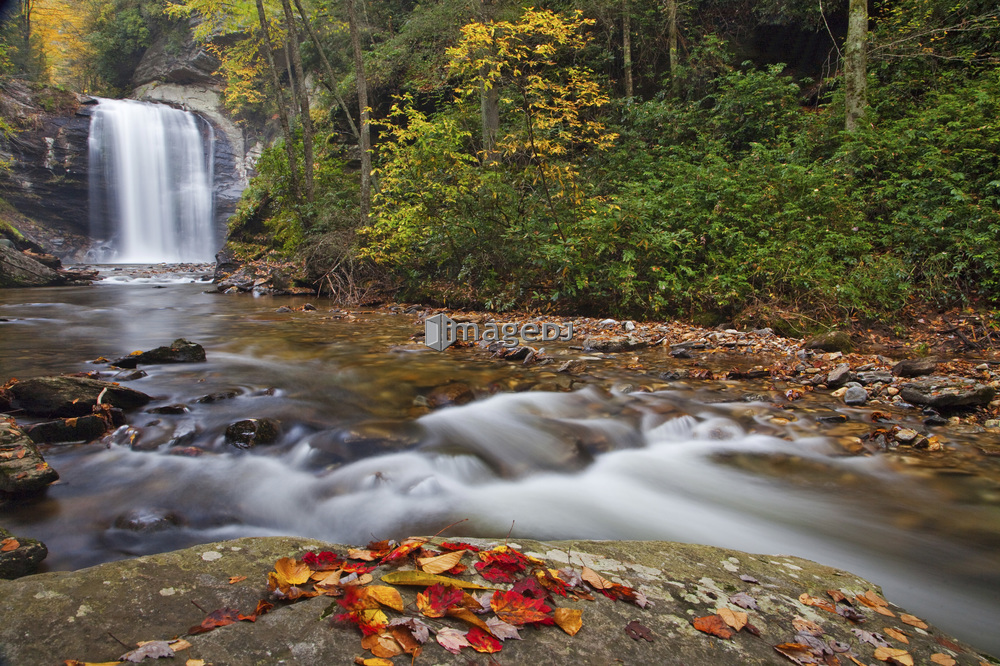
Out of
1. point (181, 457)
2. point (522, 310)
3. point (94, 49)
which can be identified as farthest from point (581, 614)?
point (94, 49)

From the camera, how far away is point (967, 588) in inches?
98.5

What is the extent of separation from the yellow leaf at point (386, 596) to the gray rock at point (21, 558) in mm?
1788

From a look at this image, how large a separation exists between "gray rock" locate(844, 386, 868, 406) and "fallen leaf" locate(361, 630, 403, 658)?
16.0ft

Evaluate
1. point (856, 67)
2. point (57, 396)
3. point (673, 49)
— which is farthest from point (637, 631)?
point (673, 49)

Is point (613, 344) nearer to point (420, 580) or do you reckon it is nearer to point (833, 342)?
point (833, 342)

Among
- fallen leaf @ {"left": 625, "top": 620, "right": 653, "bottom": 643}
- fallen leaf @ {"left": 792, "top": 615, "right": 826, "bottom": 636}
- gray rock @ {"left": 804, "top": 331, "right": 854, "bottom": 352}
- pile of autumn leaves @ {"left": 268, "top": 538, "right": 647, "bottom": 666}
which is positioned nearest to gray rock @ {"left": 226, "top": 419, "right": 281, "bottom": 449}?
pile of autumn leaves @ {"left": 268, "top": 538, "right": 647, "bottom": 666}

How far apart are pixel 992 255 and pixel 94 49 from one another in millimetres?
51972

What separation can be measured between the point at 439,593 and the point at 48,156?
121 feet

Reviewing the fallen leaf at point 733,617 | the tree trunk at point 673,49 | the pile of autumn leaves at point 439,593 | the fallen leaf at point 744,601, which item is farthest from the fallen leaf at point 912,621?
the tree trunk at point 673,49

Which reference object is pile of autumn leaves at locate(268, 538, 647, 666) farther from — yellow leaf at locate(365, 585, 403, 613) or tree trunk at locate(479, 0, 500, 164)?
tree trunk at locate(479, 0, 500, 164)

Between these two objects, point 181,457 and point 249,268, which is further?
point 249,268

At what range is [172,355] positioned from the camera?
247 inches

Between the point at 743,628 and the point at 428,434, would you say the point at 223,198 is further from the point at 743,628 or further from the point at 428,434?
the point at 743,628

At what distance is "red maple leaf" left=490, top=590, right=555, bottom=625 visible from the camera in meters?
1.53
